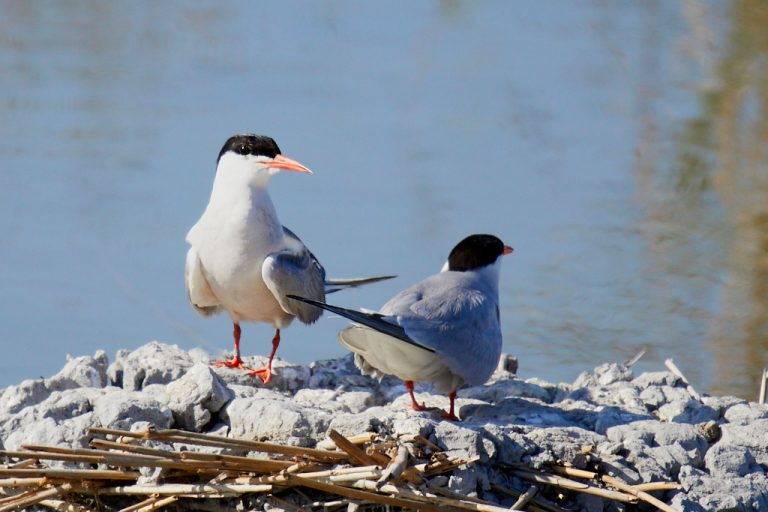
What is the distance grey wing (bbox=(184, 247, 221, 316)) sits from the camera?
6.25m

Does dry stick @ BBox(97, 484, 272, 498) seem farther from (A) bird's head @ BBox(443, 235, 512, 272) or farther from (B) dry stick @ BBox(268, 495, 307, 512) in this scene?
(A) bird's head @ BBox(443, 235, 512, 272)

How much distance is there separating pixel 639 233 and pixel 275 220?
288 cm

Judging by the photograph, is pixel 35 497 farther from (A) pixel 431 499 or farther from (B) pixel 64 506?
(A) pixel 431 499

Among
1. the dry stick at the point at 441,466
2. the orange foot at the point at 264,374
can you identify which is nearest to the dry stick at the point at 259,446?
the dry stick at the point at 441,466

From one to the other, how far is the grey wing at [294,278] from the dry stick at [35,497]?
5.87 feet

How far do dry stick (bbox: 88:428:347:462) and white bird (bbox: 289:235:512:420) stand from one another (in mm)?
702

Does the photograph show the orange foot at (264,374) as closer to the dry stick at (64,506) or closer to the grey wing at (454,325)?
the grey wing at (454,325)

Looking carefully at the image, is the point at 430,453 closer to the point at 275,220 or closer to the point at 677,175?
the point at 275,220

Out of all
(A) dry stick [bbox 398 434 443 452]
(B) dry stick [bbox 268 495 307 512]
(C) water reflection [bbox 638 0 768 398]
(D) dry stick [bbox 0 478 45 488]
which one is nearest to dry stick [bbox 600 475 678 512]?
(A) dry stick [bbox 398 434 443 452]

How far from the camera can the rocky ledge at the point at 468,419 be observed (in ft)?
15.5

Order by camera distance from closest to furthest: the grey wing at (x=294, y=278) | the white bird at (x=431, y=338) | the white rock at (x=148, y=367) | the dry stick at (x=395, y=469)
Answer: the dry stick at (x=395, y=469) < the white bird at (x=431, y=338) < the white rock at (x=148, y=367) < the grey wing at (x=294, y=278)

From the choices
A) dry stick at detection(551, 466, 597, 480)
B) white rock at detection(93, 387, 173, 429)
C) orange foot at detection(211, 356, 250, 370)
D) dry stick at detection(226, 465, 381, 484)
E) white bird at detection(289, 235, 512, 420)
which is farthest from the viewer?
orange foot at detection(211, 356, 250, 370)

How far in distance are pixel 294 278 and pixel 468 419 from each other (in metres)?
1.09

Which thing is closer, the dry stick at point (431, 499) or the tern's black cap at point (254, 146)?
the dry stick at point (431, 499)
